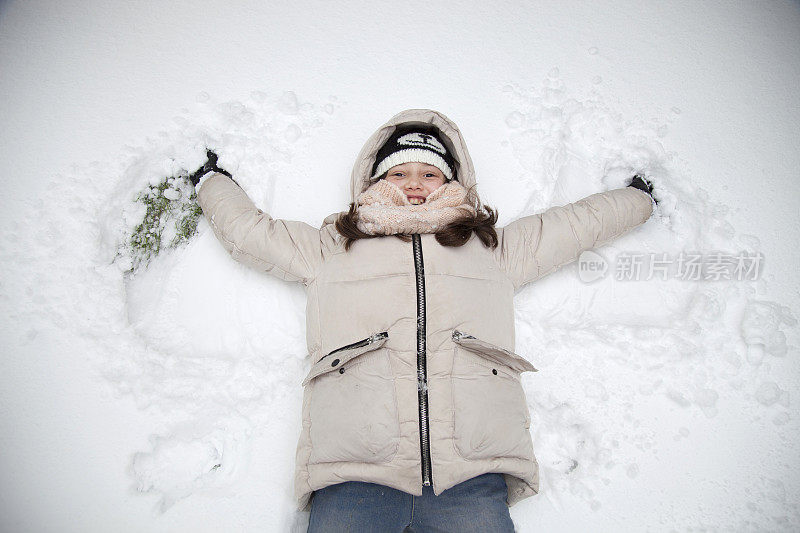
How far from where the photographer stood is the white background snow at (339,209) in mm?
1875

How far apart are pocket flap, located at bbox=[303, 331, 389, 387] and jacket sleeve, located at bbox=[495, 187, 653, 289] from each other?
0.63 meters

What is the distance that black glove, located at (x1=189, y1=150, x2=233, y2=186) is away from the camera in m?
2.20

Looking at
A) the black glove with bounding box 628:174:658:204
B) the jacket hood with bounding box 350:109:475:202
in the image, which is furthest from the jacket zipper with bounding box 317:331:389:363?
the black glove with bounding box 628:174:658:204

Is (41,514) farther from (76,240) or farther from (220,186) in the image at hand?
(220,186)

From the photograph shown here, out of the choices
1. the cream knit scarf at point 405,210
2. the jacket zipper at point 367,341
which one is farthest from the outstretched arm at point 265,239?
the jacket zipper at point 367,341

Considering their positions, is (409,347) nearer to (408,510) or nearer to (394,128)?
(408,510)

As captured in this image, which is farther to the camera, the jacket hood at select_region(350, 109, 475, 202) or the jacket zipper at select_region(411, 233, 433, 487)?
the jacket hood at select_region(350, 109, 475, 202)

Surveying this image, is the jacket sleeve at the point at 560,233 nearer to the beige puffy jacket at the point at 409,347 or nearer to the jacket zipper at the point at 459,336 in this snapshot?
the beige puffy jacket at the point at 409,347

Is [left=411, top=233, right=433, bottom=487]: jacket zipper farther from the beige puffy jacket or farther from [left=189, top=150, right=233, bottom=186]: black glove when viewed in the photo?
[left=189, top=150, right=233, bottom=186]: black glove

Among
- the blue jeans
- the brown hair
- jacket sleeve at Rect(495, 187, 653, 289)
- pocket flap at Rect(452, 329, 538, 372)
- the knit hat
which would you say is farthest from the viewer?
the knit hat

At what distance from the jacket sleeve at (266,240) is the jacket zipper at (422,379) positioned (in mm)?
427

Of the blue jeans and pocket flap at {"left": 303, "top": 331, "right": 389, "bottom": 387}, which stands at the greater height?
pocket flap at {"left": 303, "top": 331, "right": 389, "bottom": 387}

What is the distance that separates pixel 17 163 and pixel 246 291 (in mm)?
1064

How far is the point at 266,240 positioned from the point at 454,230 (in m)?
0.72
